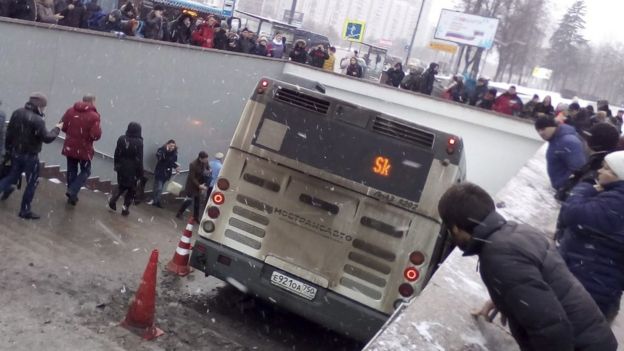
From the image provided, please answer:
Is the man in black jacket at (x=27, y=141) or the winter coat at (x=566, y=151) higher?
the winter coat at (x=566, y=151)

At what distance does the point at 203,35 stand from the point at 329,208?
Answer: 12510 millimetres

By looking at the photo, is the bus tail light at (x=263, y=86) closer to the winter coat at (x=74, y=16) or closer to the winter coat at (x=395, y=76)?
the winter coat at (x=74, y=16)

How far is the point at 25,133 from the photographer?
9.16 meters

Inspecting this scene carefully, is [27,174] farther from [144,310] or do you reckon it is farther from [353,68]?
[353,68]

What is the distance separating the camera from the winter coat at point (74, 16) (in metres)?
14.4

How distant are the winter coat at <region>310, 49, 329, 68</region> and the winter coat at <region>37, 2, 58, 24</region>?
12.3 metres

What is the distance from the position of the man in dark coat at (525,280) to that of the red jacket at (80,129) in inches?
337

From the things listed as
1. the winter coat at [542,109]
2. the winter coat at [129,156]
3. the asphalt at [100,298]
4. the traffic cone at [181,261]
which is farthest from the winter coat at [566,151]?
the winter coat at [542,109]

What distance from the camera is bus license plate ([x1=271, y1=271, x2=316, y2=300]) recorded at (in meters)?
7.52

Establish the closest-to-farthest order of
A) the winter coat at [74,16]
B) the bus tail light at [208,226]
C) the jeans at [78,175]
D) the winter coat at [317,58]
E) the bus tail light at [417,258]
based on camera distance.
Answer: the bus tail light at [417,258]
the bus tail light at [208,226]
the jeans at [78,175]
the winter coat at [74,16]
the winter coat at [317,58]

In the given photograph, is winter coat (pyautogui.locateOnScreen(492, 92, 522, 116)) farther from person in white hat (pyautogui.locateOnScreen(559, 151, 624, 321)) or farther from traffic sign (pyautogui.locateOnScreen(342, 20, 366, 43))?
person in white hat (pyautogui.locateOnScreen(559, 151, 624, 321))

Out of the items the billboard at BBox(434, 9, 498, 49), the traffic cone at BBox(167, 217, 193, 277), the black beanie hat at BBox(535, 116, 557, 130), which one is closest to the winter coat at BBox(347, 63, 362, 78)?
the black beanie hat at BBox(535, 116, 557, 130)

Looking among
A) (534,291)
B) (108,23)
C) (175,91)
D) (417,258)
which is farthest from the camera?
(175,91)


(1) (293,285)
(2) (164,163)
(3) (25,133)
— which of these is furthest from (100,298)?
(2) (164,163)
